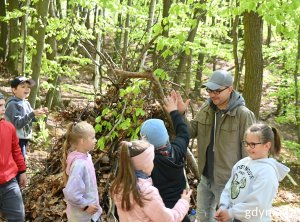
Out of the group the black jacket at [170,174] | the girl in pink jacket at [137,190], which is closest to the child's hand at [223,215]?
the black jacket at [170,174]

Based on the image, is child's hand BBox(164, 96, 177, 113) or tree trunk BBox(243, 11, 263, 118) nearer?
child's hand BBox(164, 96, 177, 113)

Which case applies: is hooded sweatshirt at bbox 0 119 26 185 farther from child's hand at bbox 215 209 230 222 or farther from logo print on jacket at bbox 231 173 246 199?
logo print on jacket at bbox 231 173 246 199

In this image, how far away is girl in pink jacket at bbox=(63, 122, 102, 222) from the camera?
384cm

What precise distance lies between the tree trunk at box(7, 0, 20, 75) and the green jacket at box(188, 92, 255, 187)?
40.9 feet

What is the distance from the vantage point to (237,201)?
11.2 ft

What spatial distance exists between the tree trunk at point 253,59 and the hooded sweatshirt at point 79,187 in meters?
3.62

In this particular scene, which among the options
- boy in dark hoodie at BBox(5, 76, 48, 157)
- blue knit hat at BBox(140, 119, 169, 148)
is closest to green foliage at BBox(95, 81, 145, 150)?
boy in dark hoodie at BBox(5, 76, 48, 157)

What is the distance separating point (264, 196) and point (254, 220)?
25 cm

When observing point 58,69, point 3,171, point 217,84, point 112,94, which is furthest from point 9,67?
point 217,84

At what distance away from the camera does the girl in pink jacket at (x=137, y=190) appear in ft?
9.48

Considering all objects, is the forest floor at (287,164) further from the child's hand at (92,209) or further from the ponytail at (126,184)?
the ponytail at (126,184)

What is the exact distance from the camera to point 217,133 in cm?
414

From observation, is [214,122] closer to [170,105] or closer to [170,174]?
[170,105]

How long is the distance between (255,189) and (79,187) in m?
1.75
